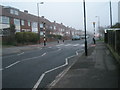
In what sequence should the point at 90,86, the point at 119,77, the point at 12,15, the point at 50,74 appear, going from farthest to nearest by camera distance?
1. the point at 12,15
2. the point at 50,74
3. the point at 119,77
4. the point at 90,86

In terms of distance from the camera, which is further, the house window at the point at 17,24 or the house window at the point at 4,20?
the house window at the point at 17,24

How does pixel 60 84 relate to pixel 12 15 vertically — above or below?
below

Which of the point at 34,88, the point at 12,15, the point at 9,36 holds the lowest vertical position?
the point at 34,88

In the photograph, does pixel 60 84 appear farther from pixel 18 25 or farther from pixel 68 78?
pixel 18 25

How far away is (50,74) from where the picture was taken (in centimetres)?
960

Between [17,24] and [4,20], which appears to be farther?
[17,24]

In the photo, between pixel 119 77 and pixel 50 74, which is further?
pixel 50 74

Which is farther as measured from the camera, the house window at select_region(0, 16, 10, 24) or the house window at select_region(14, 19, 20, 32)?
the house window at select_region(14, 19, 20, 32)

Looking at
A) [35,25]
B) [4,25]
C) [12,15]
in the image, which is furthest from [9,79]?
[35,25]

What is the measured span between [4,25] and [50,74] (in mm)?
36497

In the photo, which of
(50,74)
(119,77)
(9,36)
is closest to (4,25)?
(9,36)

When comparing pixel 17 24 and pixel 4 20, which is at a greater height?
→ pixel 4 20

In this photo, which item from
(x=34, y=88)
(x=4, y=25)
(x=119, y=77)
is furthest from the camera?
(x=4, y=25)

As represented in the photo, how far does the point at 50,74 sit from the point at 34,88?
2529mm
